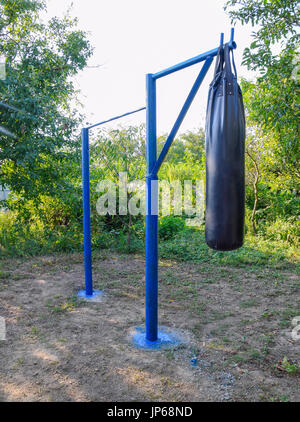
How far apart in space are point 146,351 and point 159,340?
234 millimetres

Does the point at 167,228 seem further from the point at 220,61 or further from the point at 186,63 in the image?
the point at 220,61

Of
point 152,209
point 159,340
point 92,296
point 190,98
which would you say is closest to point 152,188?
point 152,209

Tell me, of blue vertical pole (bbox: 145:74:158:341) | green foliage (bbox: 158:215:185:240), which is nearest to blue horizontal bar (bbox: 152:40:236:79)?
blue vertical pole (bbox: 145:74:158:341)

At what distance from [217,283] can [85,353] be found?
102 inches

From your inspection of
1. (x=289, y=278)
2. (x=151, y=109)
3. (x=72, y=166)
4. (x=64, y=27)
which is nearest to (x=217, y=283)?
(x=289, y=278)

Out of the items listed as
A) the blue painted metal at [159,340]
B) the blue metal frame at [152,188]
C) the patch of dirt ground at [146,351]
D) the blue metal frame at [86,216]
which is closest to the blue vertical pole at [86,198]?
the blue metal frame at [86,216]

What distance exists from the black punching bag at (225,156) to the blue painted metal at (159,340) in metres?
1.44

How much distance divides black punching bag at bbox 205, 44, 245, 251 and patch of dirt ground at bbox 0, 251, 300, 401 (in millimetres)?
1190

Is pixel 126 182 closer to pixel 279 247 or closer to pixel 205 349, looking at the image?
pixel 279 247

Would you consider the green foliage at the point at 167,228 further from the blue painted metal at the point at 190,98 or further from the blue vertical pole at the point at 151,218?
the blue painted metal at the point at 190,98

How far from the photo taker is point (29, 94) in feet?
16.7

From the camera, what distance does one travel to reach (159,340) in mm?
3254
